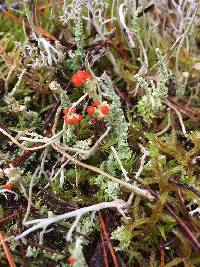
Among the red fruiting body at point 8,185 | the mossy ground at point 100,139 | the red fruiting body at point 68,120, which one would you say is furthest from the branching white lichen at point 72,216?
the red fruiting body at point 68,120

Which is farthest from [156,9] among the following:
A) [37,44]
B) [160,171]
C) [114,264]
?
[114,264]

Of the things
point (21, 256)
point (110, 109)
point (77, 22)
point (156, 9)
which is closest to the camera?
point (21, 256)

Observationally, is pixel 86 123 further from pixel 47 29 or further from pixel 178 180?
pixel 47 29

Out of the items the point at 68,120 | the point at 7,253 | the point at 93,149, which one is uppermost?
the point at 68,120

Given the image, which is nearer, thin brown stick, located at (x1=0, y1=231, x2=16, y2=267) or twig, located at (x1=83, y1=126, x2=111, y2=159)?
thin brown stick, located at (x1=0, y1=231, x2=16, y2=267)

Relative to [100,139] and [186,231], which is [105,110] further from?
[186,231]

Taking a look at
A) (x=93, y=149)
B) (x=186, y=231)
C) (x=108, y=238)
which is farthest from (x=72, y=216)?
(x=186, y=231)

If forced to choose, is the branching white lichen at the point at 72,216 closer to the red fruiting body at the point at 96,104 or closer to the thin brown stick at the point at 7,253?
the thin brown stick at the point at 7,253

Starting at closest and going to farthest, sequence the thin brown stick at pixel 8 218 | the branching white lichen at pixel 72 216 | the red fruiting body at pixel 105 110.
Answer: the branching white lichen at pixel 72 216, the thin brown stick at pixel 8 218, the red fruiting body at pixel 105 110

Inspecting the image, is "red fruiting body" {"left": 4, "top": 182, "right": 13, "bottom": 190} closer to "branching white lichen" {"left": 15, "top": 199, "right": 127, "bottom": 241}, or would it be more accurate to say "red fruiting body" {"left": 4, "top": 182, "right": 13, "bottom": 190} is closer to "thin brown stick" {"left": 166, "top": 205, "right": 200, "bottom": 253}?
"branching white lichen" {"left": 15, "top": 199, "right": 127, "bottom": 241}

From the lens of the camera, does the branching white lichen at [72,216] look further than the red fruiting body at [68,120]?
No

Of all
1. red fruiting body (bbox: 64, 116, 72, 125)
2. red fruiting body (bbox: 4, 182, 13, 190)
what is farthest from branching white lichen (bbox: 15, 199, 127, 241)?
red fruiting body (bbox: 64, 116, 72, 125)
